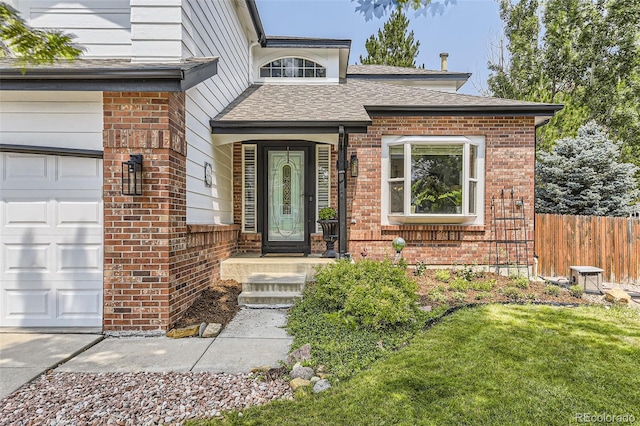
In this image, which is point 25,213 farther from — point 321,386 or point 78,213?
point 321,386

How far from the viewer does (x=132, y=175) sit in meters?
3.93

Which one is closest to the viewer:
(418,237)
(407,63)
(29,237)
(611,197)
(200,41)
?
(29,237)

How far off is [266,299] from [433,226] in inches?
155

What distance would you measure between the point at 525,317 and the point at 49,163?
6397 millimetres

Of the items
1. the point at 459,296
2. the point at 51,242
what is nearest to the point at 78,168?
the point at 51,242

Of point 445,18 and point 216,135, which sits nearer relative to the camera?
point 445,18

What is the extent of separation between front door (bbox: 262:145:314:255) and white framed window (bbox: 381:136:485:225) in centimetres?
185

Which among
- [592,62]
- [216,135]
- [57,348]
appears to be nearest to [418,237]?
[216,135]

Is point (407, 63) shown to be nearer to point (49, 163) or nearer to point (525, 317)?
point (525, 317)

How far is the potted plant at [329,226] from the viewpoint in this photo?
6493 mm

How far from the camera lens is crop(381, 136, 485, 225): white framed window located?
6906 millimetres

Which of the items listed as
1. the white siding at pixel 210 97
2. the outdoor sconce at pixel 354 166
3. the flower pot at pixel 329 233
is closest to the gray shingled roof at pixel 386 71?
the white siding at pixel 210 97

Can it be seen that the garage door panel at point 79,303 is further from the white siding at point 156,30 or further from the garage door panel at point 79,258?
the white siding at point 156,30

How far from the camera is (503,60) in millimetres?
17109
